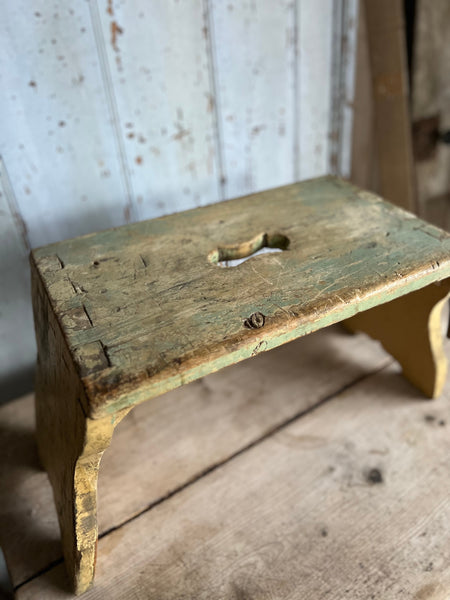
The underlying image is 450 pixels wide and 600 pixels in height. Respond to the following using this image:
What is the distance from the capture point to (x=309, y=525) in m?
0.76

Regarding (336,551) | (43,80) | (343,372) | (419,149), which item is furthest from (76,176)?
(419,149)

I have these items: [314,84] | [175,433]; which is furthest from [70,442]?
[314,84]

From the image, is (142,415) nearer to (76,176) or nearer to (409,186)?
(76,176)

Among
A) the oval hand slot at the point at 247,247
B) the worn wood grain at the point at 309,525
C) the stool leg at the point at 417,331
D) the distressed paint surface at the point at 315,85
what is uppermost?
the distressed paint surface at the point at 315,85

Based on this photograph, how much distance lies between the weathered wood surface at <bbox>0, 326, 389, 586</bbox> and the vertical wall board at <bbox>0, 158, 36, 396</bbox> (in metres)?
0.08

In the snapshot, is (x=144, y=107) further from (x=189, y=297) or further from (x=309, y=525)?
(x=309, y=525)

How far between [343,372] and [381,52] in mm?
763

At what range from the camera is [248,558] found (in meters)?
0.72

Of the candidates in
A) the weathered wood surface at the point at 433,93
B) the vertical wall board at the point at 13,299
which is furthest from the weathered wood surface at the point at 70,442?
the weathered wood surface at the point at 433,93

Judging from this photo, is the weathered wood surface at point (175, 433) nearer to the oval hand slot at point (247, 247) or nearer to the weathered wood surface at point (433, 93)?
the oval hand slot at point (247, 247)

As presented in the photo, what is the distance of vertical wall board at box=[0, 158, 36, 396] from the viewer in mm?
875

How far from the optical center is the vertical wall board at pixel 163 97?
88 centimetres

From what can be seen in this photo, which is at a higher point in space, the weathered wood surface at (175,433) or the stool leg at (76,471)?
the stool leg at (76,471)

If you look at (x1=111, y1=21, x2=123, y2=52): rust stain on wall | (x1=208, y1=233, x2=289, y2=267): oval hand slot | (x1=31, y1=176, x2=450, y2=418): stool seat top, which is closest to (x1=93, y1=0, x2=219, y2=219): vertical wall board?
(x1=111, y1=21, x2=123, y2=52): rust stain on wall
